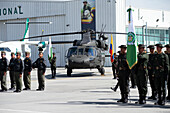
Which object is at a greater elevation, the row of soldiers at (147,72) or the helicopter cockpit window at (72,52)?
the helicopter cockpit window at (72,52)

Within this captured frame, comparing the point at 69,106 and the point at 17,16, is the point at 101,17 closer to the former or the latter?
the point at 17,16

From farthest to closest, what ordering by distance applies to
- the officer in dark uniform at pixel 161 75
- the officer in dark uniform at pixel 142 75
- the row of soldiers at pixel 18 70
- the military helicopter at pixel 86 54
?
the military helicopter at pixel 86 54
the row of soldiers at pixel 18 70
the officer in dark uniform at pixel 142 75
the officer in dark uniform at pixel 161 75

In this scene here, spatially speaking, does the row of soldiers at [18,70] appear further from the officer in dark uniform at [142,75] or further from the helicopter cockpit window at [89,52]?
the helicopter cockpit window at [89,52]

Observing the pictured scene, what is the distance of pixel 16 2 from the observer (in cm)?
5209

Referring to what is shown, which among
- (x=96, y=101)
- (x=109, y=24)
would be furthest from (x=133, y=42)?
(x=109, y=24)

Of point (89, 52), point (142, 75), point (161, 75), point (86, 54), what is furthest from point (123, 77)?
point (89, 52)

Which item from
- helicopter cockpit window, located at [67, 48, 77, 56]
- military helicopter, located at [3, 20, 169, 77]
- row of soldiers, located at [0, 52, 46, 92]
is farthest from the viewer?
helicopter cockpit window, located at [67, 48, 77, 56]

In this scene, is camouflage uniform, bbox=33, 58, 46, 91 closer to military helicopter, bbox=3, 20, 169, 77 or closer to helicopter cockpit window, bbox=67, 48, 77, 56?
military helicopter, bbox=3, 20, 169, 77

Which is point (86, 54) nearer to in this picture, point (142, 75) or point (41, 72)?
point (41, 72)

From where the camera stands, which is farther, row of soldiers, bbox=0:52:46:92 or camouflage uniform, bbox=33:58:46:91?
camouflage uniform, bbox=33:58:46:91

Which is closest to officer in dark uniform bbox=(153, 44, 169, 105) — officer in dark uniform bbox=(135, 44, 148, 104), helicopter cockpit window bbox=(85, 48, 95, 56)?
officer in dark uniform bbox=(135, 44, 148, 104)

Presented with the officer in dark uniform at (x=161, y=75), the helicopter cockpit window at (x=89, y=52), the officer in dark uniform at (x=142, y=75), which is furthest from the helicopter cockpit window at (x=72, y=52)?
the officer in dark uniform at (x=161, y=75)

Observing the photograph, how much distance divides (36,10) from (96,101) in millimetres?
42634

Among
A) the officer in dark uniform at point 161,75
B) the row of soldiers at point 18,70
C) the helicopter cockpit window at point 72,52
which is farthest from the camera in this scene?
the helicopter cockpit window at point 72,52
